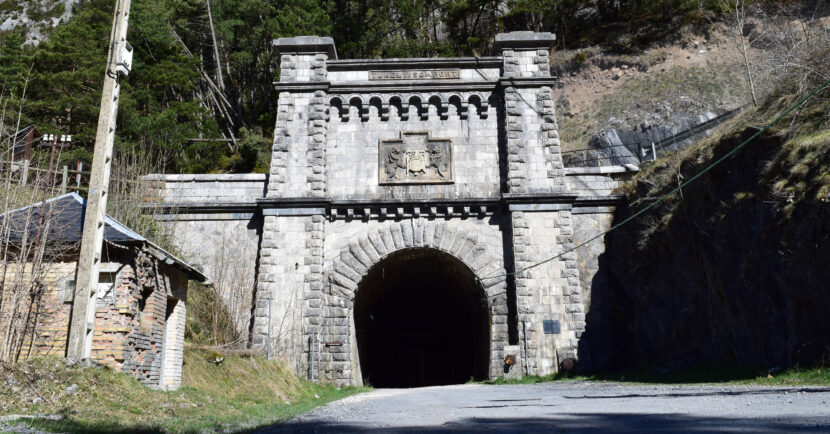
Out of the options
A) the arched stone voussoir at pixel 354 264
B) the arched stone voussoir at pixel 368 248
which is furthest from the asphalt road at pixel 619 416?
the arched stone voussoir at pixel 368 248

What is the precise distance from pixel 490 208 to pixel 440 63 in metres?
5.22

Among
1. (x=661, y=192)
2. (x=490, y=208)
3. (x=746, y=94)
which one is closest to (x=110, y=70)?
(x=490, y=208)

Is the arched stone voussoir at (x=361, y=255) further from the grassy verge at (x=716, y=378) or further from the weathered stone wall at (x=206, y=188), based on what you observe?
the grassy verge at (x=716, y=378)

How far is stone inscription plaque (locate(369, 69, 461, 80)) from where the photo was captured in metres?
20.9

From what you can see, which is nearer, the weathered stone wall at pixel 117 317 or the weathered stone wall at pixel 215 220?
the weathered stone wall at pixel 117 317

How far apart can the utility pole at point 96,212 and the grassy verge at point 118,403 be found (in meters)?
0.64

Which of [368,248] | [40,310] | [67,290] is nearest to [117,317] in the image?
[67,290]

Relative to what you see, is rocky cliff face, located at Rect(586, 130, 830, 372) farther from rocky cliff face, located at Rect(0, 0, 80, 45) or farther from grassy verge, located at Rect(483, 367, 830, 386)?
rocky cliff face, located at Rect(0, 0, 80, 45)

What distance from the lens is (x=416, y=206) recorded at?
19.6 meters

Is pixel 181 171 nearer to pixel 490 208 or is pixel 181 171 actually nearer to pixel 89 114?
pixel 89 114

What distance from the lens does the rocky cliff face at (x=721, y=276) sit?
38.6 ft

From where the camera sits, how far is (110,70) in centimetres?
1058

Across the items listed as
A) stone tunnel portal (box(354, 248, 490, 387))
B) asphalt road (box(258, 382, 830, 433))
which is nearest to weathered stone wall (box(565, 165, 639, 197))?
stone tunnel portal (box(354, 248, 490, 387))

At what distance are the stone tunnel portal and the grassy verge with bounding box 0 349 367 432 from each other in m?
9.25
